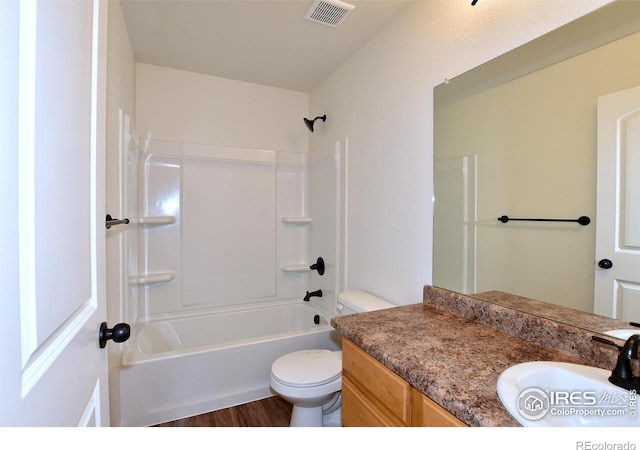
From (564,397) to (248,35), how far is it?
234cm

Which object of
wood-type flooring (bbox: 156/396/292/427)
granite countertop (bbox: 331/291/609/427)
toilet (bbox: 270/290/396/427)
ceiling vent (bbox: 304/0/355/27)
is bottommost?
wood-type flooring (bbox: 156/396/292/427)

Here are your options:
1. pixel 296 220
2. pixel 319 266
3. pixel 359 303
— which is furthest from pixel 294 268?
pixel 359 303

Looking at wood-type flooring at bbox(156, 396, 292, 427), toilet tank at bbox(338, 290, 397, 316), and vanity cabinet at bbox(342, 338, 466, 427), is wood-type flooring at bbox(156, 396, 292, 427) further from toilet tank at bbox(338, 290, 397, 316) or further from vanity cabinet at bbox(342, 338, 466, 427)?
vanity cabinet at bbox(342, 338, 466, 427)

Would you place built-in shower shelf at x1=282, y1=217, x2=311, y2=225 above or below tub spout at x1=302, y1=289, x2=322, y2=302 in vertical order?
above

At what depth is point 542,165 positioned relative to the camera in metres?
1.12

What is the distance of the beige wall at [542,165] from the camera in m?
0.98

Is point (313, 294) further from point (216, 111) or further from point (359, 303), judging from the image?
point (216, 111)

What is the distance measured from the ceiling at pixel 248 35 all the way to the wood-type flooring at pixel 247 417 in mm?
2431

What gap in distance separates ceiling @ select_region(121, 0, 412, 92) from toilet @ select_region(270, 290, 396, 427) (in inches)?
67.4

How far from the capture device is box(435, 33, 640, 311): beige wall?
0.98 metres

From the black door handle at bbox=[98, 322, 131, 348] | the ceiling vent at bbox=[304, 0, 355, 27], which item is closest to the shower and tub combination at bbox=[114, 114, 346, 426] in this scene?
the ceiling vent at bbox=[304, 0, 355, 27]

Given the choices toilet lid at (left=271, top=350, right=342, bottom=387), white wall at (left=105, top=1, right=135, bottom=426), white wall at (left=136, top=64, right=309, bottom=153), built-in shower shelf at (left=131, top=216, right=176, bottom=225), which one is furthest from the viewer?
white wall at (left=136, top=64, right=309, bottom=153)

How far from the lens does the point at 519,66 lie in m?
1.18
